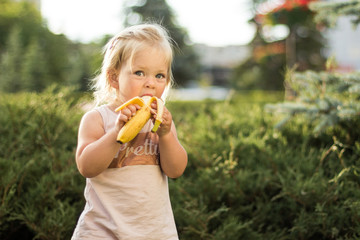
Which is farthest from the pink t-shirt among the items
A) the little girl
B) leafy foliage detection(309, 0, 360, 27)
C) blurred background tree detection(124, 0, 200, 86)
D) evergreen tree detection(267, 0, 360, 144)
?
blurred background tree detection(124, 0, 200, 86)

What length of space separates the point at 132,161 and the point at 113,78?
0.45 m

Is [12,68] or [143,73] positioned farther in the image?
[12,68]


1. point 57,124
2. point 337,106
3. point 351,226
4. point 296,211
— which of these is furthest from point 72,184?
point 337,106

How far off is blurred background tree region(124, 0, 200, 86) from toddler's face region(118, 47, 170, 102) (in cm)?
2377

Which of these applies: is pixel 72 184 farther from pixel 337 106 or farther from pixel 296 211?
pixel 337 106

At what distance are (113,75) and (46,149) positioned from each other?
1899 millimetres

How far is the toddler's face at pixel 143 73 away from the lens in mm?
1761

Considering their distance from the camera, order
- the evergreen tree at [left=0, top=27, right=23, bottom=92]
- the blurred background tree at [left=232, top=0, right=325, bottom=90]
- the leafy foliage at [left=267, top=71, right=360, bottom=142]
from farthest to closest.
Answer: the blurred background tree at [left=232, top=0, right=325, bottom=90] < the evergreen tree at [left=0, top=27, right=23, bottom=92] < the leafy foliage at [left=267, top=71, right=360, bottom=142]

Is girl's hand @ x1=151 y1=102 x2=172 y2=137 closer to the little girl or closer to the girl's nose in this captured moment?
the little girl

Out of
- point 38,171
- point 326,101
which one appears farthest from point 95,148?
point 326,101

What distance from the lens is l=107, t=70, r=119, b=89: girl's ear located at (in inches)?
75.0

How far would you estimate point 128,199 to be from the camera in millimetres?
1713

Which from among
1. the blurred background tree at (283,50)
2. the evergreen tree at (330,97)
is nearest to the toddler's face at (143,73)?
the evergreen tree at (330,97)

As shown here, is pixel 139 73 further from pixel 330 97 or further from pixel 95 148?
pixel 330 97
